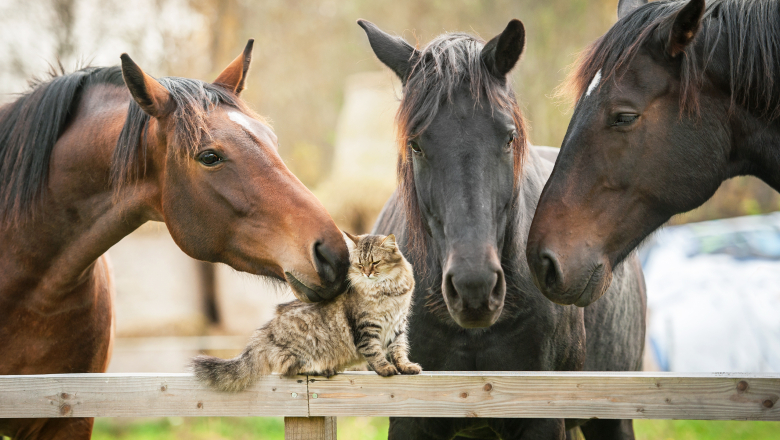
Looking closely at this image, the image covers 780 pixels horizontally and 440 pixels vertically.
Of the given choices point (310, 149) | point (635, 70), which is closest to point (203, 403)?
point (635, 70)

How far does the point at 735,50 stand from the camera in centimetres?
216

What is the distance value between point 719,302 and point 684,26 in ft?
23.5

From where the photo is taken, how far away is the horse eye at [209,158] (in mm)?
2453

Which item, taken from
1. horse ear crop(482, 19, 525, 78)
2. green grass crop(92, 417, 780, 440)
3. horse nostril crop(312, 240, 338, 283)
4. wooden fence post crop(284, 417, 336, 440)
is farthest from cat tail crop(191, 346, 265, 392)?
green grass crop(92, 417, 780, 440)

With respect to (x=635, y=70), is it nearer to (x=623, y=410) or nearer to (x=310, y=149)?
(x=623, y=410)

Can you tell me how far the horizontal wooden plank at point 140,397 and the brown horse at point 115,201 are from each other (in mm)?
412

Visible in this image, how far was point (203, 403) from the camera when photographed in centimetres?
212

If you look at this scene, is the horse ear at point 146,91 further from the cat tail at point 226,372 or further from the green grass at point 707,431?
the green grass at point 707,431

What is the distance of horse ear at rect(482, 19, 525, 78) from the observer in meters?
2.39

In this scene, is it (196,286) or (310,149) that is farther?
(310,149)

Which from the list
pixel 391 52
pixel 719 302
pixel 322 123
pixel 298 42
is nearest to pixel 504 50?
pixel 391 52

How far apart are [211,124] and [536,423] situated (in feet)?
6.53

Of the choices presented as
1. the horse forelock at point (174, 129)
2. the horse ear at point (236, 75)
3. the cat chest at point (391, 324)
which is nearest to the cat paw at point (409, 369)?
the cat chest at point (391, 324)

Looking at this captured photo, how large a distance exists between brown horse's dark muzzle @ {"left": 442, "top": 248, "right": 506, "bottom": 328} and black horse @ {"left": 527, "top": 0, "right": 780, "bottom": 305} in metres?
0.24
